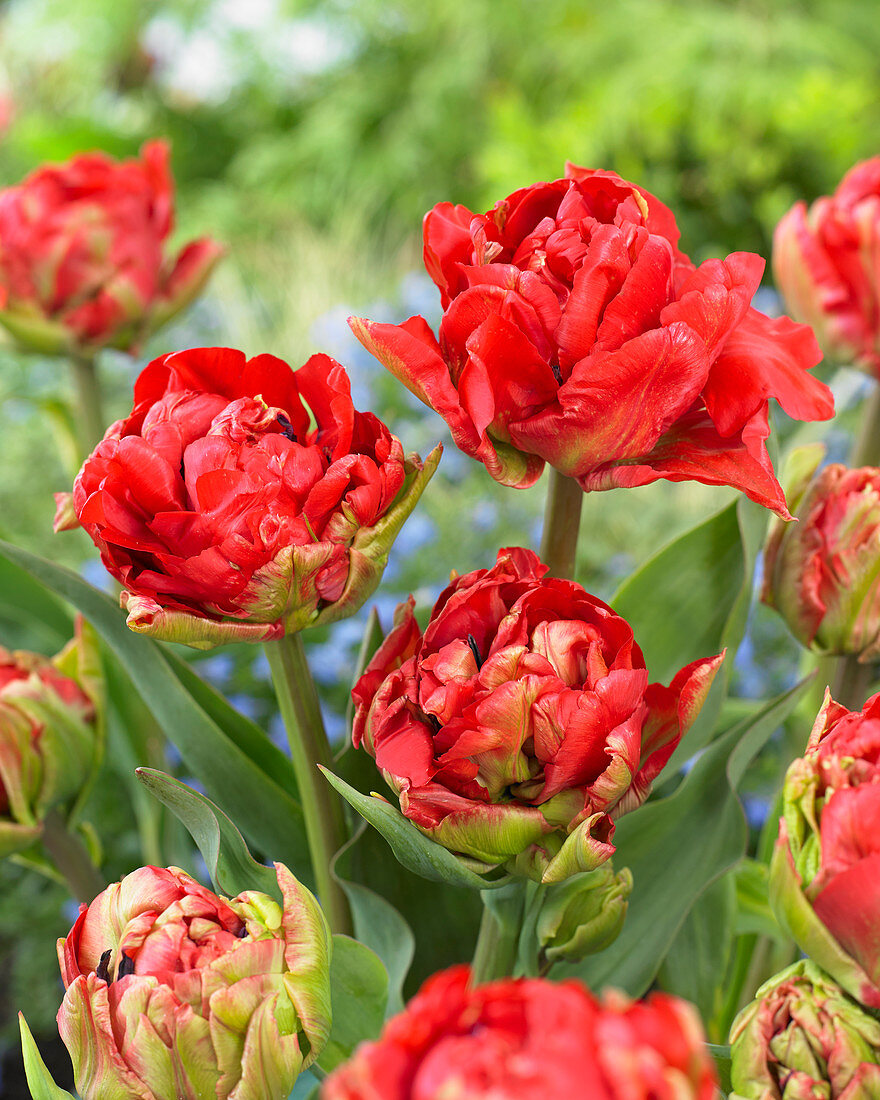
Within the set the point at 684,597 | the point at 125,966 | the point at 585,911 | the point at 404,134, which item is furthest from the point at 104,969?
the point at 404,134

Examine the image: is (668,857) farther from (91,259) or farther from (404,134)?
(404,134)

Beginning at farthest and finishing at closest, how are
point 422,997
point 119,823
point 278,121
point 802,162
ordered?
1. point 278,121
2. point 802,162
3. point 119,823
4. point 422,997

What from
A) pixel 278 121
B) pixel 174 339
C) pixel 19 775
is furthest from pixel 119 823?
pixel 278 121

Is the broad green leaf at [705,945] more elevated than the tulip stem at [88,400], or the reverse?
the tulip stem at [88,400]

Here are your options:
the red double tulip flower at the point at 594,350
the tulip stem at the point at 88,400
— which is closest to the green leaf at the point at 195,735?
the red double tulip flower at the point at 594,350

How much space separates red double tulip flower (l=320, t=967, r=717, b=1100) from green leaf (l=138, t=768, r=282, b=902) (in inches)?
4.8

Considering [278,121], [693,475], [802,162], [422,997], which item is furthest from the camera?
[278,121]

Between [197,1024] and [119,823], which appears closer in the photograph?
[197,1024]

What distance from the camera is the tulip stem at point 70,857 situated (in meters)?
0.34

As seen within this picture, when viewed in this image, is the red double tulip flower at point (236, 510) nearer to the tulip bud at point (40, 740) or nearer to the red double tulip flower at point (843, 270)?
the tulip bud at point (40, 740)

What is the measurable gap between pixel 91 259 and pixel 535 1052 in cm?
46

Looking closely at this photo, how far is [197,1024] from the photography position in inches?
7.7

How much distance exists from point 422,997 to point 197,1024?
85 millimetres

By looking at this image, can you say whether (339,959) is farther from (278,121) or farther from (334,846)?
(278,121)
